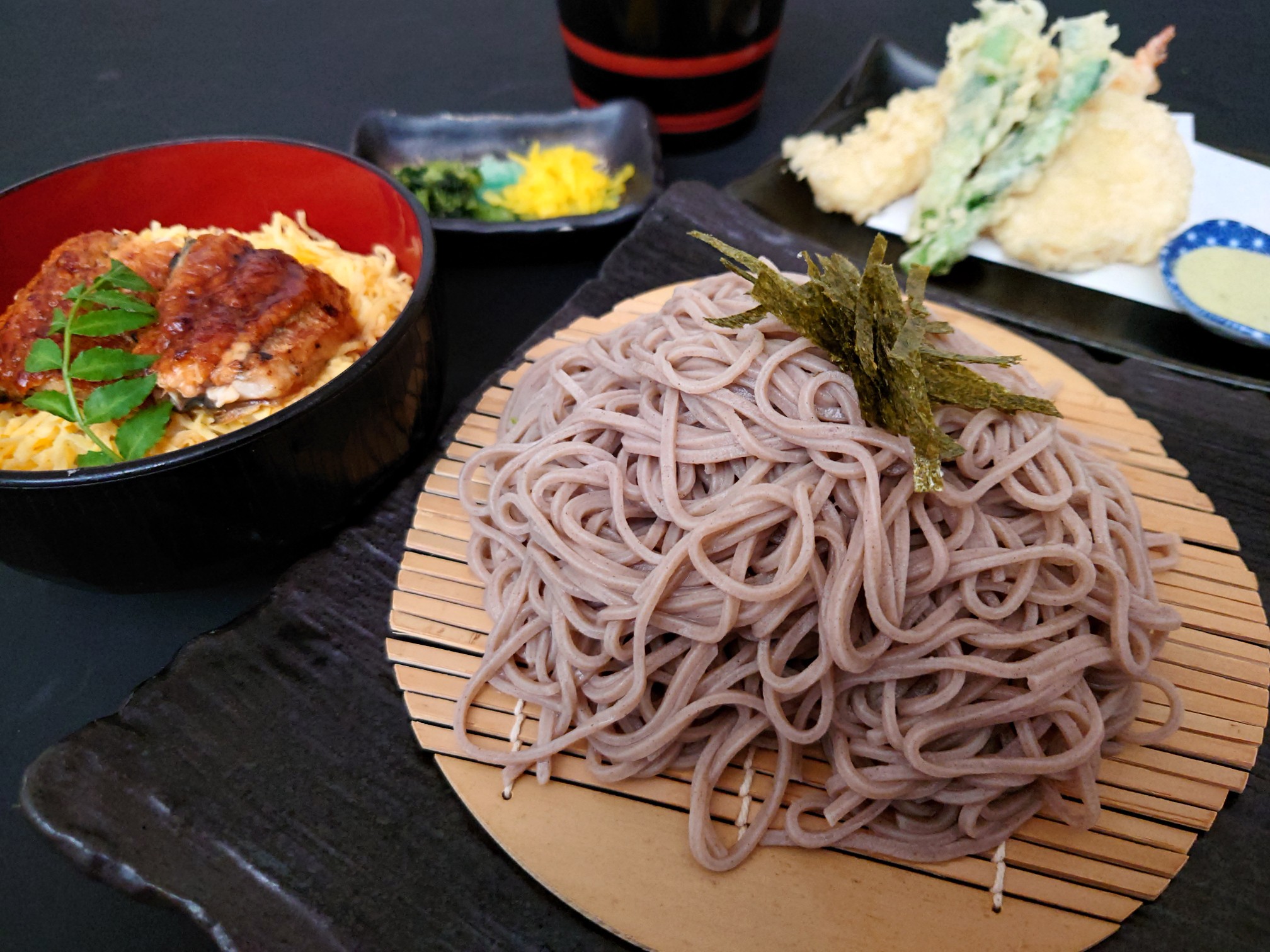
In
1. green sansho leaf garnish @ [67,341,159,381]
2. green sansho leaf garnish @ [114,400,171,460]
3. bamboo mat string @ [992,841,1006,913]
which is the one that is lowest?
bamboo mat string @ [992,841,1006,913]

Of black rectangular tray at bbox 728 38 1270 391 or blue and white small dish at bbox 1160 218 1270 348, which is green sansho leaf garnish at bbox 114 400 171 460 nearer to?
black rectangular tray at bbox 728 38 1270 391

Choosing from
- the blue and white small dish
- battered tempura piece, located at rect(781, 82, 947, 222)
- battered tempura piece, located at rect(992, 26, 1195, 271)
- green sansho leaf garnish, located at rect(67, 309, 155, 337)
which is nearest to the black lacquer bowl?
green sansho leaf garnish, located at rect(67, 309, 155, 337)

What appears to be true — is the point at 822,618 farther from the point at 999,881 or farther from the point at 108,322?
the point at 108,322

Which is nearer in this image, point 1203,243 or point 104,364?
point 104,364

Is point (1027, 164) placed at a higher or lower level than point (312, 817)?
higher

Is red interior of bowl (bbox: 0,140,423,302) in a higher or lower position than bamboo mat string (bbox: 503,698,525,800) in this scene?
higher

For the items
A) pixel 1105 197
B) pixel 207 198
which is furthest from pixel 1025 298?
pixel 207 198

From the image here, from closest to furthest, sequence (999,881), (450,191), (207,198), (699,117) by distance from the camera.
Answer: (999,881)
(207,198)
(450,191)
(699,117)

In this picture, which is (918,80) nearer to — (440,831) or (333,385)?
(333,385)

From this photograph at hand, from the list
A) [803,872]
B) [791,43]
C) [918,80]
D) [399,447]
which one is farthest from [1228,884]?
[791,43]
